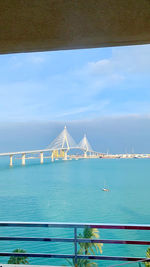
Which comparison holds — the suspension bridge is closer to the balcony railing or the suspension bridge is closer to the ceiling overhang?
the balcony railing

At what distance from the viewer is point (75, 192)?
4.80 metres

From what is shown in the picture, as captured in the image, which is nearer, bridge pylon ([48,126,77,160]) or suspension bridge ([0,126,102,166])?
suspension bridge ([0,126,102,166])

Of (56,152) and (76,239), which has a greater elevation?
(56,152)

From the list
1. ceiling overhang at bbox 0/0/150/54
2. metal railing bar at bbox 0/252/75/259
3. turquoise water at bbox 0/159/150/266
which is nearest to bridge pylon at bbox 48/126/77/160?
turquoise water at bbox 0/159/150/266

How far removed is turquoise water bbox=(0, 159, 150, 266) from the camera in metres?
3.76

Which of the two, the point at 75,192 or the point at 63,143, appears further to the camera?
the point at 63,143

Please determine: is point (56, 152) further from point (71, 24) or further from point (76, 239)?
point (71, 24)

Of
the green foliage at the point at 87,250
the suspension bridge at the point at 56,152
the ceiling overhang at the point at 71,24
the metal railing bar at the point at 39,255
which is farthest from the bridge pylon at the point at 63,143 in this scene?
the ceiling overhang at the point at 71,24

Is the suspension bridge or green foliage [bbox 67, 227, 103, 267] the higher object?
the suspension bridge

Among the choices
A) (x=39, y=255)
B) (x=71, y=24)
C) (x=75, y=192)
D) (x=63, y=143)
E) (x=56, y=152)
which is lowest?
(x=39, y=255)

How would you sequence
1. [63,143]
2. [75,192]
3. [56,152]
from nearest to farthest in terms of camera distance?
[56,152]
[75,192]
[63,143]

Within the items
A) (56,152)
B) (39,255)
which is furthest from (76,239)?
(56,152)

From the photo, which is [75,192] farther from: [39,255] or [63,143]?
[39,255]

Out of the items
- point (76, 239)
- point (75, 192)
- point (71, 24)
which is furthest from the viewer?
point (75, 192)
